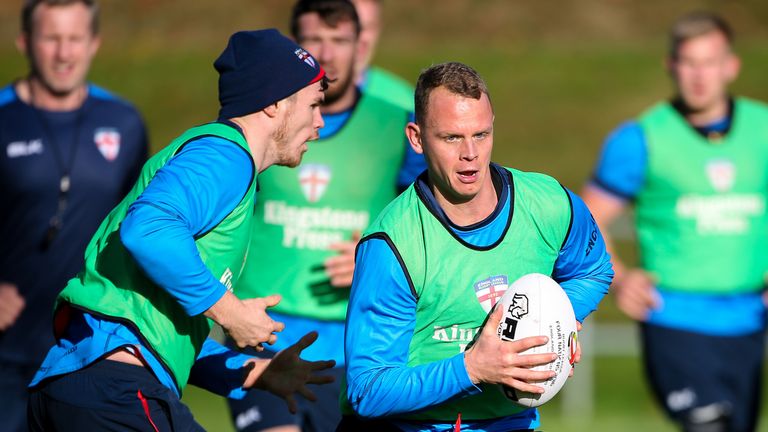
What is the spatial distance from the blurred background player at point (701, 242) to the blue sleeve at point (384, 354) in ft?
12.7

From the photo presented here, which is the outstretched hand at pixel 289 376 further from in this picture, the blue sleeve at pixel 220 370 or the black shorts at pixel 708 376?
the black shorts at pixel 708 376

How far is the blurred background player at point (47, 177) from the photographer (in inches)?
271

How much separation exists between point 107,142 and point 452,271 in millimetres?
3269

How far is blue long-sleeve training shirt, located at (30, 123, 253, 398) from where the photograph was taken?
406 cm

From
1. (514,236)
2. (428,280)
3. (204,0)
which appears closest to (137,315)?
(428,280)

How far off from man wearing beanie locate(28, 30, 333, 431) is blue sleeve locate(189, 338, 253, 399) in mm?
176

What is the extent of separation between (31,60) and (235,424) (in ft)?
8.03

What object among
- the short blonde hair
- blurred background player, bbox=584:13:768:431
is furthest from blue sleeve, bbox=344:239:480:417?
the short blonde hair

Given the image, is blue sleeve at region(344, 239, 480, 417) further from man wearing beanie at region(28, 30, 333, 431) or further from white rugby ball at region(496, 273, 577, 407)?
man wearing beanie at region(28, 30, 333, 431)

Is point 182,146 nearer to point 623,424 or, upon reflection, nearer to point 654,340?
point 654,340

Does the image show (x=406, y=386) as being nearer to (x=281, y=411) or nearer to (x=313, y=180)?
(x=281, y=411)

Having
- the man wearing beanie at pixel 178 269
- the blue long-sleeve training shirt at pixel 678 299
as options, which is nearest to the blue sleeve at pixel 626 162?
the blue long-sleeve training shirt at pixel 678 299

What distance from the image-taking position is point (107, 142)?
710cm

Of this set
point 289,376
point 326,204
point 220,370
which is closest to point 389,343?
point 289,376
